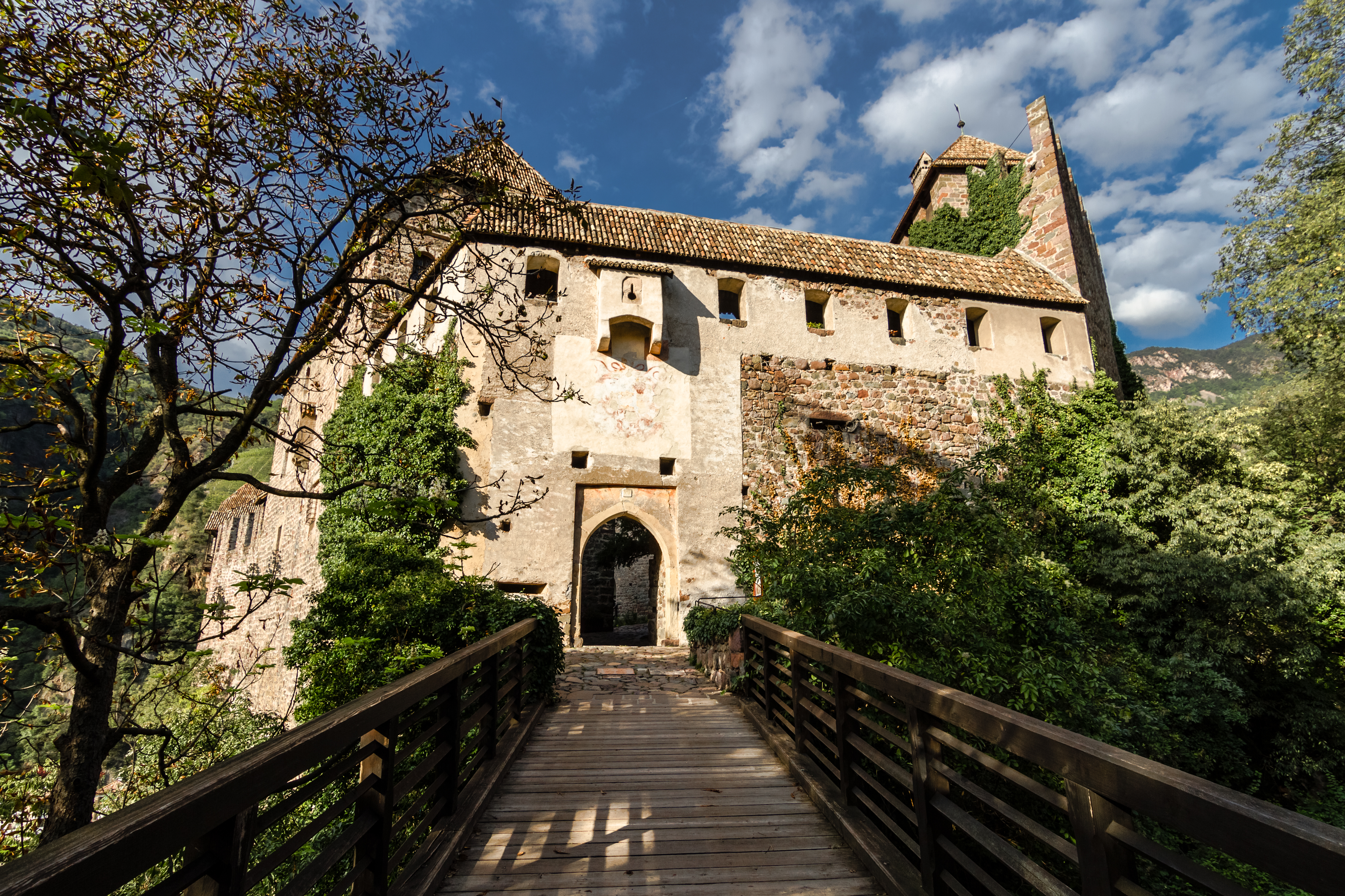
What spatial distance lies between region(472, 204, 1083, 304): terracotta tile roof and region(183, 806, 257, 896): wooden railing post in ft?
34.9

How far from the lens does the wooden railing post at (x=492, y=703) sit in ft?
13.5

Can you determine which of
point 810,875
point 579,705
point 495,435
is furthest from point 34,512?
point 495,435

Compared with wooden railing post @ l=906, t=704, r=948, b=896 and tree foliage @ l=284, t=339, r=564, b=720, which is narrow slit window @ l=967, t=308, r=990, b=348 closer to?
tree foliage @ l=284, t=339, r=564, b=720

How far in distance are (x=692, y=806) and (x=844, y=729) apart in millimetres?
976

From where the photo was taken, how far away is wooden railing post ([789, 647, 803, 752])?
4148mm

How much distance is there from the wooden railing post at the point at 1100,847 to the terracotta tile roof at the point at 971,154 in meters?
18.5

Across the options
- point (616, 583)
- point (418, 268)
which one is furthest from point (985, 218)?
point (616, 583)

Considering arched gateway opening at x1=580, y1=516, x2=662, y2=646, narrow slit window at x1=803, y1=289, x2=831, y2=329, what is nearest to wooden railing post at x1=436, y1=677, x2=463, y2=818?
narrow slit window at x1=803, y1=289, x2=831, y2=329

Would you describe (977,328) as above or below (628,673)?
above

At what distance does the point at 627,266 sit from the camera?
37.0ft

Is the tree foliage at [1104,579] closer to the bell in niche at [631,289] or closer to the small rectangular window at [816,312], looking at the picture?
the small rectangular window at [816,312]

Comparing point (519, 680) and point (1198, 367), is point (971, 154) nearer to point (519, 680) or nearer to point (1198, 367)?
point (519, 680)

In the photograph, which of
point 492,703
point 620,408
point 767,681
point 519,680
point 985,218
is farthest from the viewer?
point 985,218

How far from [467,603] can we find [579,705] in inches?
60.6
